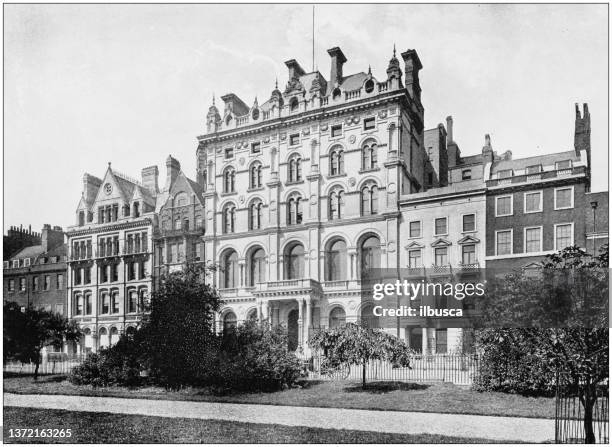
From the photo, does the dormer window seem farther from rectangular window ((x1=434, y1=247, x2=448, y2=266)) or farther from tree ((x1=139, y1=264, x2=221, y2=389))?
tree ((x1=139, y1=264, x2=221, y2=389))

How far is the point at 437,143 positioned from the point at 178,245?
19921 millimetres

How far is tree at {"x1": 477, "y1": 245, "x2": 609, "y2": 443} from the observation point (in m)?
12.0

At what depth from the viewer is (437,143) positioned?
1563 inches

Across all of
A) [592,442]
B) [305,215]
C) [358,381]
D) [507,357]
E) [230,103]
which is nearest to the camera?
[592,442]

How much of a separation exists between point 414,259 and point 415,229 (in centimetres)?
151

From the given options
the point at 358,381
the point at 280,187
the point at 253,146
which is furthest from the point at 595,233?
the point at 253,146

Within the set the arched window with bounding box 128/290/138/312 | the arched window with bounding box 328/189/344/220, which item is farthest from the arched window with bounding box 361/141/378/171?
the arched window with bounding box 128/290/138/312

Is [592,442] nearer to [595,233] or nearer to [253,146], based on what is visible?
[595,233]

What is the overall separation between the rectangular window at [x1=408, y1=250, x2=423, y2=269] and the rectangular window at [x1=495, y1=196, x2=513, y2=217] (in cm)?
449

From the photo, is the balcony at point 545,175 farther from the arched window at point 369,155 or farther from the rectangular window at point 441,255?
the arched window at point 369,155

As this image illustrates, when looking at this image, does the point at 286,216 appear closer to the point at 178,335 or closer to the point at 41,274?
the point at 178,335

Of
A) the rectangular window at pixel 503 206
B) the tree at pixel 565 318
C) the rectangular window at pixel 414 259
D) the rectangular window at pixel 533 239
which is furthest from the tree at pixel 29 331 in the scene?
the rectangular window at pixel 533 239

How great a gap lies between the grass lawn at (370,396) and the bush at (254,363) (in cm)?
55

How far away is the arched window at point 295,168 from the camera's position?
28.9 metres
